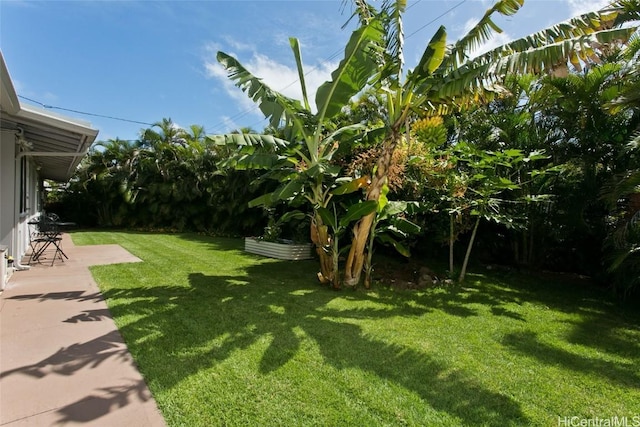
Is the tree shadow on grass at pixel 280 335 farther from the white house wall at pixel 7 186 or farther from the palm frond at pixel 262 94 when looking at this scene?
the palm frond at pixel 262 94

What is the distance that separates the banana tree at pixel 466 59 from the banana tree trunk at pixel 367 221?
0.02 meters

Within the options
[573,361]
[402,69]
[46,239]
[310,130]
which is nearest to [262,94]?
[310,130]

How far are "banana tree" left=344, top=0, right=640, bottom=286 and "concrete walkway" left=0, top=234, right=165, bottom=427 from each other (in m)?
4.28

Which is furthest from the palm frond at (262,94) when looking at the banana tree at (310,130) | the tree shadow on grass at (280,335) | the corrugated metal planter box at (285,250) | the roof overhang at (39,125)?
the corrugated metal planter box at (285,250)

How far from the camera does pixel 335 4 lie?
626cm

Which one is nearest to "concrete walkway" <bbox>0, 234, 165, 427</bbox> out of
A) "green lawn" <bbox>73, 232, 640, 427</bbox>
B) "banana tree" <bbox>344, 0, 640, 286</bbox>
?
"green lawn" <bbox>73, 232, 640, 427</bbox>

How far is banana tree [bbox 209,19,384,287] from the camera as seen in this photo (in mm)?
5219

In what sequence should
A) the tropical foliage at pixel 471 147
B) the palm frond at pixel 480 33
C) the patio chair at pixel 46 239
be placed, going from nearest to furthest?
the palm frond at pixel 480 33, the tropical foliage at pixel 471 147, the patio chair at pixel 46 239

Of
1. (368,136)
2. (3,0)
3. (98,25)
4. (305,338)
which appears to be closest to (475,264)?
(368,136)

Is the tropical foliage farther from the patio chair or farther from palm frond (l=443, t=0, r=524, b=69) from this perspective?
the patio chair

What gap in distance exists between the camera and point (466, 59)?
5.55m

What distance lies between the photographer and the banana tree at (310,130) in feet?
17.1

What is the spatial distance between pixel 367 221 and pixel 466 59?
10.8 feet

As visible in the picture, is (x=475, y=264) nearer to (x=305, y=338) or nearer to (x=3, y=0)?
(x=305, y=338)
